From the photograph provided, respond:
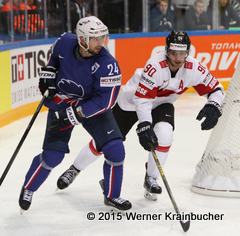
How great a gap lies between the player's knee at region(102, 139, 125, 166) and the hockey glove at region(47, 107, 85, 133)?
0.73 feet

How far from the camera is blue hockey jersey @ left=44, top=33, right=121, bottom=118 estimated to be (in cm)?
255

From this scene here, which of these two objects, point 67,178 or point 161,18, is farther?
point 161,18

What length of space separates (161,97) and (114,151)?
61 centimetres

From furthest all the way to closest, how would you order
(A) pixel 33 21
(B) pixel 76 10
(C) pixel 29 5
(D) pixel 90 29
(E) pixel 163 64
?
(B) pixel 76 10 < (A) pixel 33 21 < (C) pixel 29 5 < (E) pixel 163 64 < (D) pixel 90 29

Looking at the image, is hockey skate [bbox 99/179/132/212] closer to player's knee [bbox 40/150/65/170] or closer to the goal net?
player's knee [bbox 40/150/65/170]

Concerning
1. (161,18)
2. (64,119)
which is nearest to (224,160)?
(64,119)

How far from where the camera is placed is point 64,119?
2574mm

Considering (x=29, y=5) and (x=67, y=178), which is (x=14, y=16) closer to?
(x=29, y=5)

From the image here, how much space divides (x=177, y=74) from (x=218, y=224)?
988 mm

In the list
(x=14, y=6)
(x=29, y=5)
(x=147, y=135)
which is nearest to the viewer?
(x=147, y=135)

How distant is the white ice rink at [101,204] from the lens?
2.56 m

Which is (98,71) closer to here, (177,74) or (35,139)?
(177,74)

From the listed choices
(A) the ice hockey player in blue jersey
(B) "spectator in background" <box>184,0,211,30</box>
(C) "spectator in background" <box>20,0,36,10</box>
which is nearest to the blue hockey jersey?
(A) the ice hockey player in blue jersey

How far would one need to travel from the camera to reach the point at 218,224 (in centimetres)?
263
